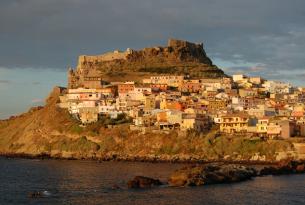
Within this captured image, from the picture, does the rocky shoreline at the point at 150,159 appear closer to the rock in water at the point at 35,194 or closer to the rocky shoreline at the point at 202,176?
the rocky shoreline at the point at 202,176

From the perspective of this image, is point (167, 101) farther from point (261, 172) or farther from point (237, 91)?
point (261, 172)

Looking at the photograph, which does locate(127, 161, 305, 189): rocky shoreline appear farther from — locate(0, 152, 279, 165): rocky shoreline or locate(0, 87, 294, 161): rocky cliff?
locate(0, 87, 294, 161): rocky cliff

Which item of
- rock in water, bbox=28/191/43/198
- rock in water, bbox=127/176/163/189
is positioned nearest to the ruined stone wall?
rock in water, bbox=127/176/163/189

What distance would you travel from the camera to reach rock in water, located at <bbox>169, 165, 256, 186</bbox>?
48.9 m

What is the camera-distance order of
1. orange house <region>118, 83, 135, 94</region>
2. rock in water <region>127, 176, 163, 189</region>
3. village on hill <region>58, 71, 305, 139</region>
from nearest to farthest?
rock in water <region>127, 176, 163, 189</region> < village on hill <region>58, 71, 305, 139</region> < orange house <region>118, 83, 135, 94</region>

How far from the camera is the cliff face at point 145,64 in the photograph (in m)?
116

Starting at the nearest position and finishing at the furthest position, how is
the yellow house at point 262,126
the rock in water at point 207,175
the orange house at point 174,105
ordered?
the rock in water at point 207,175, the yellow house at point 262,126, the orange house at point 174,105

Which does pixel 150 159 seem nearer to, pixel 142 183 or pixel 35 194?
pixel 142 183

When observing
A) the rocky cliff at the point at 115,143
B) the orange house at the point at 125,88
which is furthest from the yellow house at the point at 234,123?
the orange house at the point at 125,88

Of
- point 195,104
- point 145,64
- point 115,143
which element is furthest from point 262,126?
point 145,64

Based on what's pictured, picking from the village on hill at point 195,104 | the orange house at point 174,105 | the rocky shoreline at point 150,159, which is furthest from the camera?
the orange house at point 174,105

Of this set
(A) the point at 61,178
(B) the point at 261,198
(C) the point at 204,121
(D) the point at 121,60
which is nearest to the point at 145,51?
(D) the point at 121,60

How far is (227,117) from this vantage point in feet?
255

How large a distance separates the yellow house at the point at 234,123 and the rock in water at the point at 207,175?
2261cm
